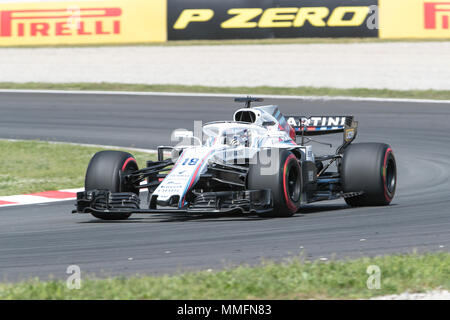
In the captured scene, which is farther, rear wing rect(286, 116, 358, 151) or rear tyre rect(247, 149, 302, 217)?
rear wing rect(286, 116, 358, 151)

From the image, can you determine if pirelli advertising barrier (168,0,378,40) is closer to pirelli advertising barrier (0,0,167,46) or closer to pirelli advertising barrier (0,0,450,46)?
pirelli advertising barrier (0,0,450,46)

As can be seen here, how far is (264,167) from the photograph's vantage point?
9.94 meters

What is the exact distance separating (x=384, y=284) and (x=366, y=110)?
49.6 ft

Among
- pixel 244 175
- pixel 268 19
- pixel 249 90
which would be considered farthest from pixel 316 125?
pixel 268 19

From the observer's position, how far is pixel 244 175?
34.0 feet

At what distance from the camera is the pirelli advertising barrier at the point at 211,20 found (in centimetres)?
2453

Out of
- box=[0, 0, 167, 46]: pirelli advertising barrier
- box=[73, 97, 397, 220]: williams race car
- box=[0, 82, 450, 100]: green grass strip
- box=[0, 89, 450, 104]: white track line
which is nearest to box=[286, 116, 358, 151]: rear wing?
box=[73, 97, 397, 220]: williams race car

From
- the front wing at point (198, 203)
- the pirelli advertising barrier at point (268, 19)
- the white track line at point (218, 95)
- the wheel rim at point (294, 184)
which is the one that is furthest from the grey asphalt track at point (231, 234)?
the pirelli advertising barrier at point (268, 19)

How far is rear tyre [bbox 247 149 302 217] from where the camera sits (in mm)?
9852

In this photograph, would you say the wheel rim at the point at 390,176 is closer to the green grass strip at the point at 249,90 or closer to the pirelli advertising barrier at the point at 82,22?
the green grass strip at the point at 249,90

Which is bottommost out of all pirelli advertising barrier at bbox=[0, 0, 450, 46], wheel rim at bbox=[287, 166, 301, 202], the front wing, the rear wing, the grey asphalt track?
the grey asphalt track

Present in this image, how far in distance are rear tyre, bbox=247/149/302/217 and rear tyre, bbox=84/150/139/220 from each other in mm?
1668

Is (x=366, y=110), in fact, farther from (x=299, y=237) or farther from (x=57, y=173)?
(x=299, y=237)

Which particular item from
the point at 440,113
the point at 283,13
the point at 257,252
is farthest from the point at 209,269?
the point at 283,13
